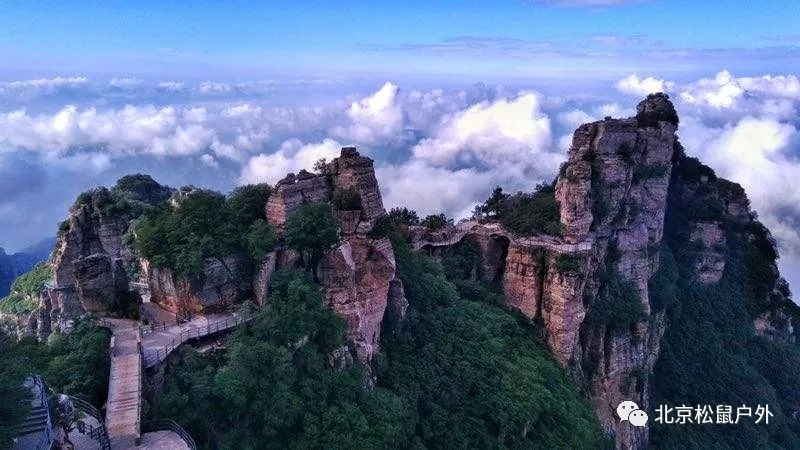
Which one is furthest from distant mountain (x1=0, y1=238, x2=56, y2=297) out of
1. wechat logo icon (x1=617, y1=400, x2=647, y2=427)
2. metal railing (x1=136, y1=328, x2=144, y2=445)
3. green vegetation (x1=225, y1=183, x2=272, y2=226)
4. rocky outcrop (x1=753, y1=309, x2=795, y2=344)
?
rocky outcrop (x1=753, y1=309, x2=795, y2=344)

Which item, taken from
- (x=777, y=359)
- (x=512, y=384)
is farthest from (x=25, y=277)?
(x=777, y=359)

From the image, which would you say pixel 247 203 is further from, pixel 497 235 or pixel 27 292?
pixel 27 292

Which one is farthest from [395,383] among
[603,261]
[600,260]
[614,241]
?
[614,241]

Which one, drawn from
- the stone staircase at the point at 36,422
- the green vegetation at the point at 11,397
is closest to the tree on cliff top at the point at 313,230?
the stone staircase at the point at 36,422

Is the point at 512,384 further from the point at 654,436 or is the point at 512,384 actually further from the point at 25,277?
the point at 25,277

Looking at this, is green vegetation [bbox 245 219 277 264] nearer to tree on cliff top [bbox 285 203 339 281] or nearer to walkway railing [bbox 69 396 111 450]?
tree on cliff top [bbox 285 203 339 281]

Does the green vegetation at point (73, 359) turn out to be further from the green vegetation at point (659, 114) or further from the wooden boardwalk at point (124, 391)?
the green vegetation at point (659, 114)
